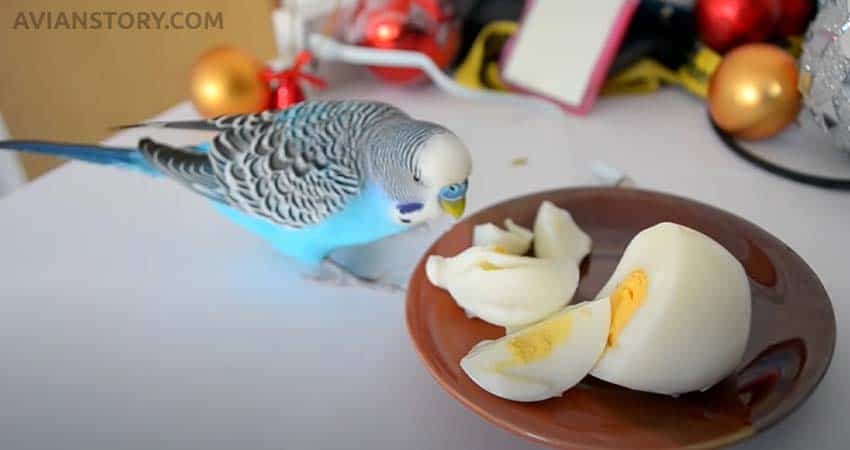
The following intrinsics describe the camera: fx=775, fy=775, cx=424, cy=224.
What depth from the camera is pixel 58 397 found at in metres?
0.42

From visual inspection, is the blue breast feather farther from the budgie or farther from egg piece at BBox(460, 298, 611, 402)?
egg piece at BBox(460, 298, 611, 402)

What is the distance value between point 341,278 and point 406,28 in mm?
262

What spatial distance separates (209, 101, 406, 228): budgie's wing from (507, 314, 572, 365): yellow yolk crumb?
0.14 meters

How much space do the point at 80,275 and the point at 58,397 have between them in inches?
4.4

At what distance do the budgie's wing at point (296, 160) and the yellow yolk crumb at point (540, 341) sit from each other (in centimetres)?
14

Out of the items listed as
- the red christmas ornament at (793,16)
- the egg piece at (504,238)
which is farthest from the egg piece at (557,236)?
the red christmas ornament at (793,16)

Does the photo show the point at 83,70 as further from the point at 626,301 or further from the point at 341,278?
the point at 626,301

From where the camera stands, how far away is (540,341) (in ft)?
1.18

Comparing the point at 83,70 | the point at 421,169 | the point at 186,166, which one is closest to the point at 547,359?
the point at 421,169

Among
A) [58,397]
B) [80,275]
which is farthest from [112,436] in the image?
[80,275]

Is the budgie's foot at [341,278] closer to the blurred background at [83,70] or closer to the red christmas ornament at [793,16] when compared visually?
the blurred background at [83,70]

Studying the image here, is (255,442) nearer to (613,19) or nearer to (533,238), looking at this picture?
(533,238)

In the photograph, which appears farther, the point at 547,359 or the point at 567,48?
the point at 567,48

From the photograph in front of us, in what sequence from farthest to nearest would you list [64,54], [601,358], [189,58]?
1. [189,58]
2. [64,54]
3. [601,358]
